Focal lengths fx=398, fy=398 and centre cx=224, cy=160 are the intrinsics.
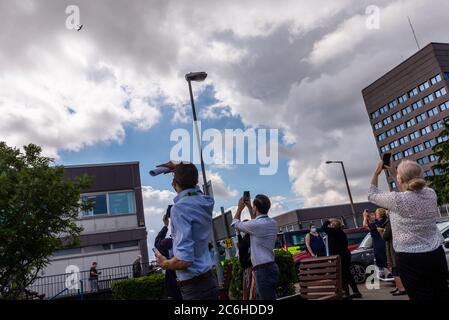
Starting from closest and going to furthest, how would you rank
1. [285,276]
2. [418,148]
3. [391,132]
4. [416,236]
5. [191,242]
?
[191,242] < [416,236] < [285,276] < [418,148] < [391,132]

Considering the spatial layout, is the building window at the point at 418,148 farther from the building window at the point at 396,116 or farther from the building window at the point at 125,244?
the building window at the point at 125,244

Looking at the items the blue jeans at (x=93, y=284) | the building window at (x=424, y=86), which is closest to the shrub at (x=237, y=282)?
the blue jeans at (x=93, y=284)

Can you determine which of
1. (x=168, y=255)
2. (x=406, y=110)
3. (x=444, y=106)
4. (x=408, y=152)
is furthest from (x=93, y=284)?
(x=406, y=110)

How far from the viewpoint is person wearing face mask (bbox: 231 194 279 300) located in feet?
15.1

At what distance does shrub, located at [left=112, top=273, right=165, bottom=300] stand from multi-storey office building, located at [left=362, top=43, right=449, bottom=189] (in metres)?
81.0

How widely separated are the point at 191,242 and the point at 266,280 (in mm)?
2115

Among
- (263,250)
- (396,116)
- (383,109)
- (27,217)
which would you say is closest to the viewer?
(263,250)

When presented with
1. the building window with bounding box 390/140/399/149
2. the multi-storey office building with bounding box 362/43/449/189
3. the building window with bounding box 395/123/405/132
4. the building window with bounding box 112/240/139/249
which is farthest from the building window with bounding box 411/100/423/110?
the building window with bounding box 112/240/139/249

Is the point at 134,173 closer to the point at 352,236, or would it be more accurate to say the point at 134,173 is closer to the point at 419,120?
Answer: the point at 352,236

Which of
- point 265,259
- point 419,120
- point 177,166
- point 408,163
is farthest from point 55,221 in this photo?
point 419,120

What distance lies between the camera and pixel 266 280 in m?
4.62

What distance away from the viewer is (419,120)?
9169 cm

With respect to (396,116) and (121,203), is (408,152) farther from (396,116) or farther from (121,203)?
(121,203)
